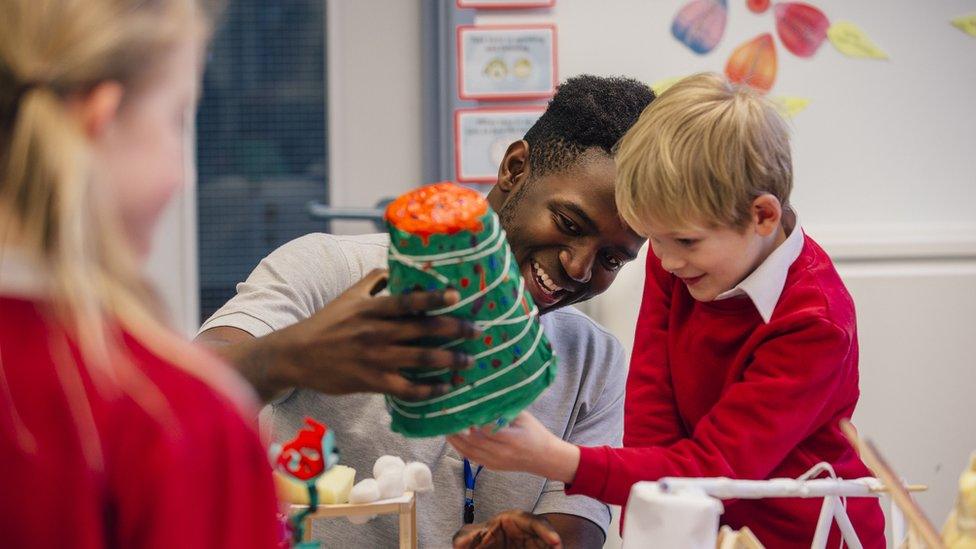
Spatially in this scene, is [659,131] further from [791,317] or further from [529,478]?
[529,478]

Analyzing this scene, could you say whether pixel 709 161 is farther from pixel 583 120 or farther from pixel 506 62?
pixel 506 62

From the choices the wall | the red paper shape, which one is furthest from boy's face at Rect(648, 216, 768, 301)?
the wall

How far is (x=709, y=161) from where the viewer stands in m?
1.04

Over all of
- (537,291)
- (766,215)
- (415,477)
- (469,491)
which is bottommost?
(469,491)

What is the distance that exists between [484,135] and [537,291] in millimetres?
1124

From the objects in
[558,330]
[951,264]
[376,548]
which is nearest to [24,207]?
[376,548]

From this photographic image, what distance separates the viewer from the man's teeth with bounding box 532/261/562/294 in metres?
1.32

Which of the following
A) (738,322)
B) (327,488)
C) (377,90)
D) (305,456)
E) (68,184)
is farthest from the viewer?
(377,90)

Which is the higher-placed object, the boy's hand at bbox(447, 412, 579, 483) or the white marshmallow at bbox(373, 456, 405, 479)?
the boy's hand at bbox(447, 412, 579, 483)

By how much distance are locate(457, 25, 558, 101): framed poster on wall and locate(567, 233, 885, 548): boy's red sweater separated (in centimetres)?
126

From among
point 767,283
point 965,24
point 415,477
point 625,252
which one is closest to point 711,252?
point 767,283

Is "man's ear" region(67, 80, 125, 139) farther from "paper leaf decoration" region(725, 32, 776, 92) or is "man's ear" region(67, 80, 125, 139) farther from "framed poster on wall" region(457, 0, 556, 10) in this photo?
"paper leaf decoration" region(725, 32, 776, 92)

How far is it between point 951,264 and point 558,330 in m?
1.29

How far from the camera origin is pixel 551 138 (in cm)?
141
